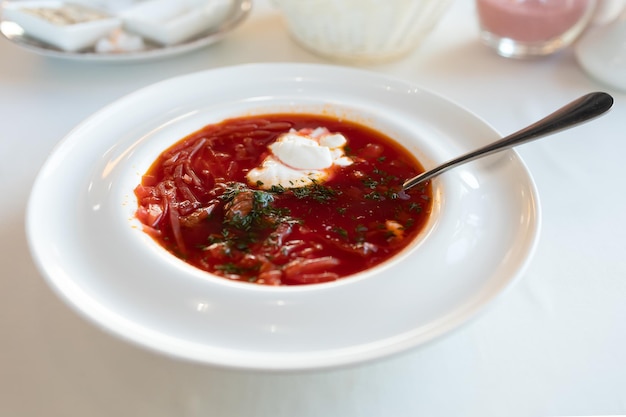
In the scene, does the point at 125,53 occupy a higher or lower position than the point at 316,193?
higher

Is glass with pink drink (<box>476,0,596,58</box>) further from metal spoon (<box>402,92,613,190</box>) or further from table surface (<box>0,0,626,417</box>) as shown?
metal spoon (<box>402,92,613,190</box>)

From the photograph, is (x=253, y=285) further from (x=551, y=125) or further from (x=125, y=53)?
(x=125, y=53)

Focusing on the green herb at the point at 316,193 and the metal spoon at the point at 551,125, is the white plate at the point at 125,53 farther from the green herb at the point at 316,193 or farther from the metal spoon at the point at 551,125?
the metal spoon at the point at 551,125

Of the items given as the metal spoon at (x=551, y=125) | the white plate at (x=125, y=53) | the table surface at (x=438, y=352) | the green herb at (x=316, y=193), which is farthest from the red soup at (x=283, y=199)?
the white plate at (x=125, y=53)

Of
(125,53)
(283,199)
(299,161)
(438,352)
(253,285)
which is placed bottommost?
(438,352)

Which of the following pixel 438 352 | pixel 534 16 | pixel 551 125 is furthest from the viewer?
pixel 534 16

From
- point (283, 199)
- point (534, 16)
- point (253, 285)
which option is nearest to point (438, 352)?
point (253, 285)

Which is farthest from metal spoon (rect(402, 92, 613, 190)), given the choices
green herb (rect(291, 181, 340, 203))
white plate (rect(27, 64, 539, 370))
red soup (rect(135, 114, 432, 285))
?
green herb (rect(291, 181, 340, 203))
